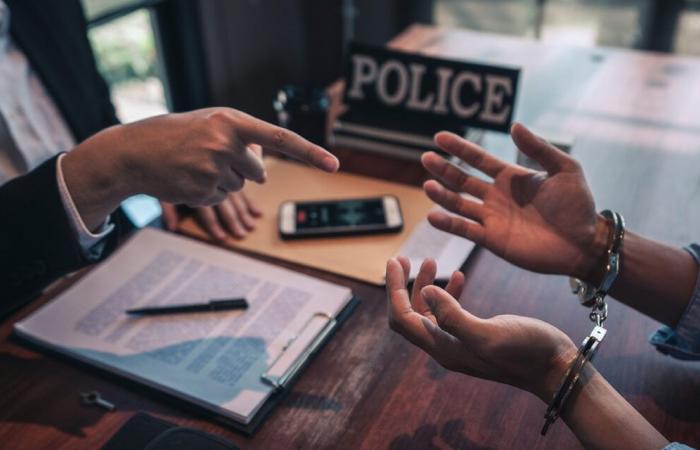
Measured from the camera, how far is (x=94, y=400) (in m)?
0.77

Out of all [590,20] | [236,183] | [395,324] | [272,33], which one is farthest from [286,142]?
[590,20]

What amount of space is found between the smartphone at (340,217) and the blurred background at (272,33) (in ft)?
2.88

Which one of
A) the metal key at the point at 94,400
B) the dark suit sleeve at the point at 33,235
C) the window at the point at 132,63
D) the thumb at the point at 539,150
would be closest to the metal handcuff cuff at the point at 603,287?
the thumb at the point at 539,150

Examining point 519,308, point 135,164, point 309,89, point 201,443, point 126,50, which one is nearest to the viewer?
point 201,443

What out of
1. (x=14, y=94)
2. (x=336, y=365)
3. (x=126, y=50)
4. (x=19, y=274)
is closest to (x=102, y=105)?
(x=14, y=94)

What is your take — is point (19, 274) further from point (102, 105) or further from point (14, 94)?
point (102, 105)

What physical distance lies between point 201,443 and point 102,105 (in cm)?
93

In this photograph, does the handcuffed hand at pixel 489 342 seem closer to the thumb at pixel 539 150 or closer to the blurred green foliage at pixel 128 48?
the thumb at pixel 539 150

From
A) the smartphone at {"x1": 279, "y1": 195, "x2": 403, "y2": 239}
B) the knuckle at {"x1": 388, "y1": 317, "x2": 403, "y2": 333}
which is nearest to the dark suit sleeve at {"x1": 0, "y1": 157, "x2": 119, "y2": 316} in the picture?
the smartphone at {"x1": 279, "y1": 195, "x2": 403, "y2": 239}

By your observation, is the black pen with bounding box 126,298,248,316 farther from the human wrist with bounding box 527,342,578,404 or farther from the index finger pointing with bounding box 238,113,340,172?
the human wrist with bounding box 527,342,578,404

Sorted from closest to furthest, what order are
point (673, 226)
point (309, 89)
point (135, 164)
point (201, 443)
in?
point (201, 443) → point (135, 164) → point (673, 226) → point (309, 89)

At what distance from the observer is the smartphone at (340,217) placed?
3.46ft

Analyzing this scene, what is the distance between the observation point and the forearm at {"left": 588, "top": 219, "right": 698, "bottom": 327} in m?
0.86

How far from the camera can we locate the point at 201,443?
0.68 metres
